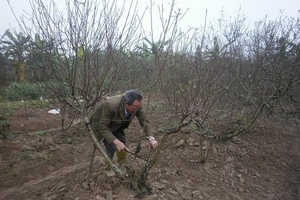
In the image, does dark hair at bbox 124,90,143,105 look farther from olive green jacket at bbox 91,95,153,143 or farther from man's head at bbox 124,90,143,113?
olive green jacket at bbox 91,95,153,143

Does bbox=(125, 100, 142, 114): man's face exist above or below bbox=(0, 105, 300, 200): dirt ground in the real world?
above

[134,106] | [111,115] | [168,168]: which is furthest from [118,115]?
[168,168]

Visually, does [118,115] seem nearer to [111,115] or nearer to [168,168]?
[111,115]

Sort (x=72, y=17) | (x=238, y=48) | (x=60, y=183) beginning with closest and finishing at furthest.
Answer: (x=72, y=17) < (x=60, y=183) < (x=238, y=48)

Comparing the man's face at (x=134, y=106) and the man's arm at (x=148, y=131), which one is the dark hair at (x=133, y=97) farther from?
the man's arm at (x=148, y=131)

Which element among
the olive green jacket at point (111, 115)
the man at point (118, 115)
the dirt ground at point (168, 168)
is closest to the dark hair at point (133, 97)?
the man at point (118, 115)

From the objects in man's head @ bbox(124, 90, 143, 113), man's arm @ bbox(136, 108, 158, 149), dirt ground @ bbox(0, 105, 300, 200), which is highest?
man's head @ bbox(124, 90, 143, 113)

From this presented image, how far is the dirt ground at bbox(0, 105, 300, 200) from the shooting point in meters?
3.11

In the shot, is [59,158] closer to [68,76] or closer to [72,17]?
[68,76]

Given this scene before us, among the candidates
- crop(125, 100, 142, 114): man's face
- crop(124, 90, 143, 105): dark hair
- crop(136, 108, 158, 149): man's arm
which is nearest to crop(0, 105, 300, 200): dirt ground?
crop(136, 108, 158, 149): man's arm

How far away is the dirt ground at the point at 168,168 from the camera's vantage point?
3109 millimetres

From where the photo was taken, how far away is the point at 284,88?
4117 millimetres

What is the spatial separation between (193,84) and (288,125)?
486 cm

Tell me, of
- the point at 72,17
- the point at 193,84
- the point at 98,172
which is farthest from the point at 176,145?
the point at 72,17
